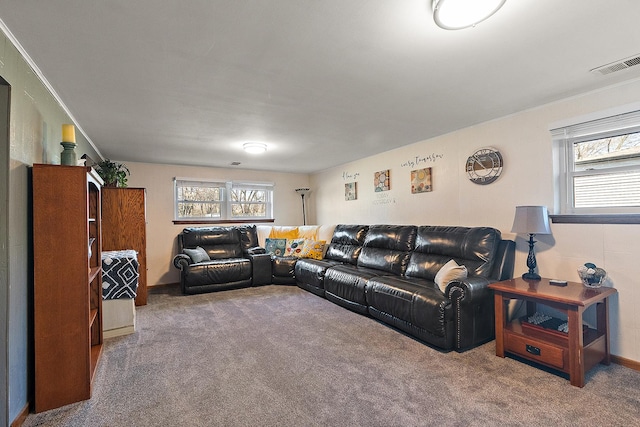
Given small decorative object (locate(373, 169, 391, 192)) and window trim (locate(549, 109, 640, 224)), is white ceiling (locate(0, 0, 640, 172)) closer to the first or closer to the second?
window trim (locate(549, 109, 640, 224))

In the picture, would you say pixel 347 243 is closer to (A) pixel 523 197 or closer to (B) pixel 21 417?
(A) pixel 523 197

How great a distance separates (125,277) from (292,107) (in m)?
2.36

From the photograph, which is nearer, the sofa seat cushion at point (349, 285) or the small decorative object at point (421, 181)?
the sofa seat cushion at point (349, 285)

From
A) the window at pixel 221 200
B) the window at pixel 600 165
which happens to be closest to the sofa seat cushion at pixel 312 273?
the window at pixel 221 200

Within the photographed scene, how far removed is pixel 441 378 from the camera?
6.98 ft

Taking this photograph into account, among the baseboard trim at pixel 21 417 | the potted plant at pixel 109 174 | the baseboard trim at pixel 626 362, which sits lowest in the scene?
the baseboard trim at pixel 626 362

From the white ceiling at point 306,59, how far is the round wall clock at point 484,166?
15.8 inches

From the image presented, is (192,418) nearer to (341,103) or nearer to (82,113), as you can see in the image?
(341,103)

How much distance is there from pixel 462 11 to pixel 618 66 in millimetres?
1553

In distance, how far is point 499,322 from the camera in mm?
2484

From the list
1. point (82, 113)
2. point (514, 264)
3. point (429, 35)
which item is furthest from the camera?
point (514, 264)

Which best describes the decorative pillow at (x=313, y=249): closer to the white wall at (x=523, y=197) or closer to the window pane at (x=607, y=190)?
the white wall at (x=523, y=197)

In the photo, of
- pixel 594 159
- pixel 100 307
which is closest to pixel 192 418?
pixel 100 307

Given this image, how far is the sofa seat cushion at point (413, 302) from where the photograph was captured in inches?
99.7
